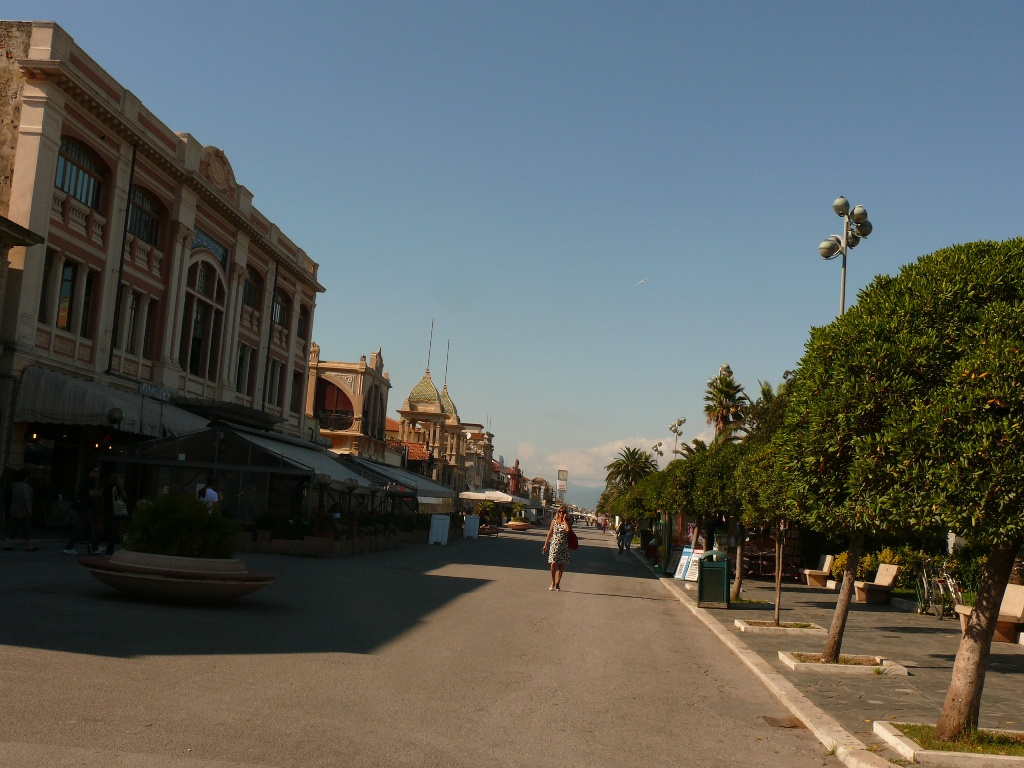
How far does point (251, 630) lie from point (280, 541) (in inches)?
561

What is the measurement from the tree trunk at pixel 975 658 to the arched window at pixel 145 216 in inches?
1016

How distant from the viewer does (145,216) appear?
1137 inches

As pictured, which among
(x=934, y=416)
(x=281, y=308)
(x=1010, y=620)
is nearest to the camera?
(x=934, y=416)

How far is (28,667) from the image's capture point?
25.0ft

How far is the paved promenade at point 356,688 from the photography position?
6105 millimetres

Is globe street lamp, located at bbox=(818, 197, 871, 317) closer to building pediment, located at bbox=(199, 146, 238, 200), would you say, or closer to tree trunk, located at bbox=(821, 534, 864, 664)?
tree trunk, located at bbox=(821, 534, 864, 664)

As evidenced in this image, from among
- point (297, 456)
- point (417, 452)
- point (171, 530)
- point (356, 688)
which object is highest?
point (417, 452)

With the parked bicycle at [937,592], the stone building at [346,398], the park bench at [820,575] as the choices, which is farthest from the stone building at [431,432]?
the parked bicycle at [937,592]

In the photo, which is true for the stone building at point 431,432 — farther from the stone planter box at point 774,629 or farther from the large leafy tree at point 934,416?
the large leafy tree at point 934,416

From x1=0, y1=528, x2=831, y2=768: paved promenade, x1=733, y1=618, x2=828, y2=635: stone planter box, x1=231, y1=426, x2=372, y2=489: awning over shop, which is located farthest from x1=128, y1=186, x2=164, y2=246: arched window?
x1=733, y1=618, x2=828, y2=635: stone planter box

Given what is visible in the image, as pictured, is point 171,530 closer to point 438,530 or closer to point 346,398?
point 438,530

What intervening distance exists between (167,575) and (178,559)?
239 millimetres

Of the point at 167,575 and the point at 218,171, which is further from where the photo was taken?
the point at 218,171

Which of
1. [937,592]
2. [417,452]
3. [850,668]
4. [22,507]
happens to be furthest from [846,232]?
[417,452]
